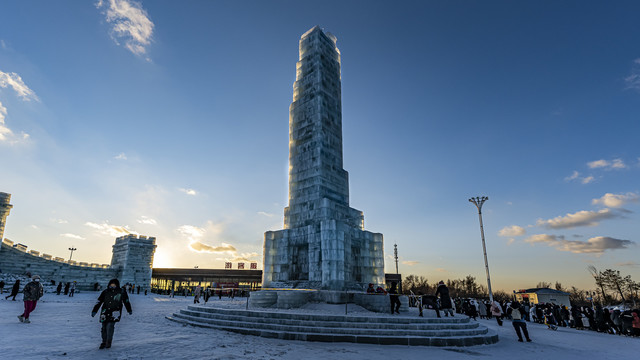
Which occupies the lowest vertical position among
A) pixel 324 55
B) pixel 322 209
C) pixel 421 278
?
pixel 421 278

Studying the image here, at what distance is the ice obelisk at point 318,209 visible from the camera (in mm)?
20891

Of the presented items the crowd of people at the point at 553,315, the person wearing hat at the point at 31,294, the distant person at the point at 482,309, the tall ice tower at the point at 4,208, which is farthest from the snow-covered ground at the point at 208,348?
the tall ice tower at the point at 4,208

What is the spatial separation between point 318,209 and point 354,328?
12.4 metres

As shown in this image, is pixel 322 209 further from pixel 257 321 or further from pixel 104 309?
pixel 104 309

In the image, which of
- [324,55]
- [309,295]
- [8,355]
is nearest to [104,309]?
[8,355]

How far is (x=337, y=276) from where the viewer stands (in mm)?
19984

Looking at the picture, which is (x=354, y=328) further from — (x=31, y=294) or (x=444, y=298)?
(x=31, y=294)

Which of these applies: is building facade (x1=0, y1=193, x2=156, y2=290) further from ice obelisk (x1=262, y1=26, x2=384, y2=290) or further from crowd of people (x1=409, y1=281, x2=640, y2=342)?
crowd of people (x1=409, y1=281, x2=640, y2=342)

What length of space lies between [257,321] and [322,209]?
35.9 ft

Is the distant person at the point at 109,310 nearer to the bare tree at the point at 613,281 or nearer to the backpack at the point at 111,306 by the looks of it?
the backpack at the point at 111,306

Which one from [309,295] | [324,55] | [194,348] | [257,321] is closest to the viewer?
[194,348]

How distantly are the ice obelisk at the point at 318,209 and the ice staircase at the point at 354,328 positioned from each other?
8.05 metres

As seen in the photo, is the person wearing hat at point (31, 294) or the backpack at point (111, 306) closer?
the backpack at point (111, 306)

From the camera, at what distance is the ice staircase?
398 inches
